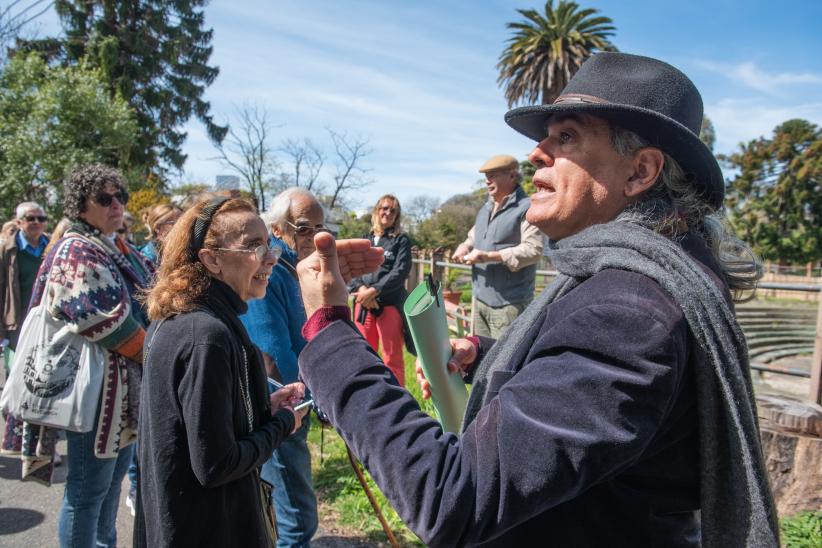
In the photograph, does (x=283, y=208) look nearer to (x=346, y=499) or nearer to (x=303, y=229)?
(x=303, y=229)

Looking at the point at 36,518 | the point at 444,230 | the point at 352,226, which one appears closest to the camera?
the point at 36,518

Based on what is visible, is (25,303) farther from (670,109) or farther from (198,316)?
(670,109)

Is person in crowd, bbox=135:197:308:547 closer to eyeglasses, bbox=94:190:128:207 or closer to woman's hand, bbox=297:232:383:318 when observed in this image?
woman's hand, bbox=297:232:383:318

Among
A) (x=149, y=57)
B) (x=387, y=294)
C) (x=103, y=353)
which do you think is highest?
(x=149, y=57)

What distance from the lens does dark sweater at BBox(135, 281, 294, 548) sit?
5.50ft

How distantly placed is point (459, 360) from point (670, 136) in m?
0.91

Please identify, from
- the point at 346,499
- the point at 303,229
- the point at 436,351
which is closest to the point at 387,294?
the point at 346,499

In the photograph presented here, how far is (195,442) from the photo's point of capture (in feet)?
5.43

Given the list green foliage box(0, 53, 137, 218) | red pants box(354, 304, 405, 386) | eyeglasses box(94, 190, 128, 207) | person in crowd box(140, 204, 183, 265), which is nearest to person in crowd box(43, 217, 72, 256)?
eyeglasses box(94, 190, 128, 207)

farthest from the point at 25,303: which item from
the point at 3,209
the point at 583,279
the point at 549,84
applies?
the point at 549,84

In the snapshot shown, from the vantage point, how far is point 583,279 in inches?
43.2

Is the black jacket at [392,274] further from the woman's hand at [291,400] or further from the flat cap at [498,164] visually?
the woman's hand at [291,400]

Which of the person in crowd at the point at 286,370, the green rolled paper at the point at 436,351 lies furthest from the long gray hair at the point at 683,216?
the person in crowd at the point at 286,370

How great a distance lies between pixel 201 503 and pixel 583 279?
1445 mm
